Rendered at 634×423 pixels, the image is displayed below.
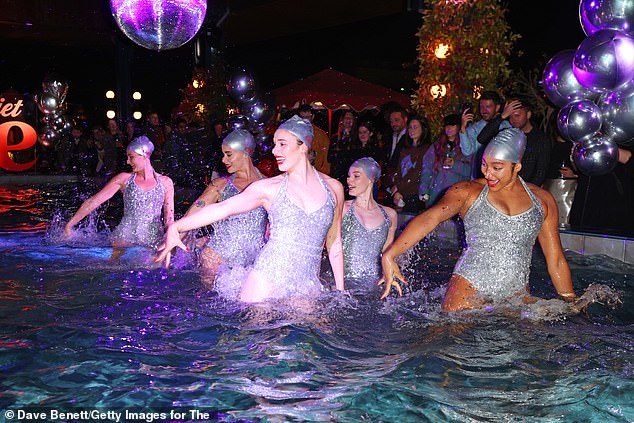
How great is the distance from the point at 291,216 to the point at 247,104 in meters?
5.76

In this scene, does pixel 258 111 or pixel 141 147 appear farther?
pixel 258 111

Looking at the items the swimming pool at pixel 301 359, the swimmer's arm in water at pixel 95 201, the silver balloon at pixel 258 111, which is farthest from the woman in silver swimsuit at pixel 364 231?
the silver balloon at pixel 258 111

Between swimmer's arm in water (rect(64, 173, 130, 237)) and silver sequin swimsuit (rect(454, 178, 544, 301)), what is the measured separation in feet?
15.3

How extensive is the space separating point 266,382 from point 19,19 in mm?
19539

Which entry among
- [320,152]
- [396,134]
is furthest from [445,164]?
[320,152]

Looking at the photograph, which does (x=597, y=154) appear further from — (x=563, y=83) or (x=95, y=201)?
(x=95, y=201)

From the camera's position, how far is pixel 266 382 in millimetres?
3986

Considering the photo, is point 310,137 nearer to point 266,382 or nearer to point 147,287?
point 266,382

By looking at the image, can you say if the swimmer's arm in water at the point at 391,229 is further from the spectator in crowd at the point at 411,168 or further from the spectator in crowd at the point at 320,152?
the spectator in crowd at the point at 320,152

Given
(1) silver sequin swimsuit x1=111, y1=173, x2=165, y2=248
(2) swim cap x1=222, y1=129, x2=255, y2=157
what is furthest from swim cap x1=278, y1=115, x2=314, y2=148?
(1) silver sequin swimsuit x1=111, y1=173, x2=165, y2=248

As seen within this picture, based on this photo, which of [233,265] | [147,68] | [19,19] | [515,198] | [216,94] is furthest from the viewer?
[147,68]

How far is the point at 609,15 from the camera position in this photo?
6336 millimetres

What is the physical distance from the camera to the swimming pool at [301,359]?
3654 millimetres

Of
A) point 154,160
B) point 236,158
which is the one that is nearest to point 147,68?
point 154,160
